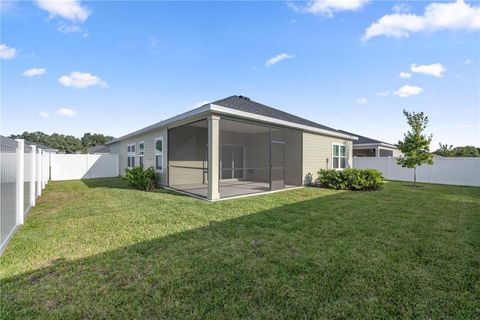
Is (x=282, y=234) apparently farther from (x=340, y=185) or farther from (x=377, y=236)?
(x=340, y=185)

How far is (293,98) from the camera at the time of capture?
14.0 meters

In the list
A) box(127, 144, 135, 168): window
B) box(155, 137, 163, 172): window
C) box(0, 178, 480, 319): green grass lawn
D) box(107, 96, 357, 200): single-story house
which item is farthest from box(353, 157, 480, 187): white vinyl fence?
box(127, 144, 135, 168): window

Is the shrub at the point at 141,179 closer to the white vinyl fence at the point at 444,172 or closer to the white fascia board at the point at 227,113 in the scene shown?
the white fascia board at the point at 227,113

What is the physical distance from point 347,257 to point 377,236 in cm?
129

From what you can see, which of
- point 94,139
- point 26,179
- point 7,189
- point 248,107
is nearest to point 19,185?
point 7,189

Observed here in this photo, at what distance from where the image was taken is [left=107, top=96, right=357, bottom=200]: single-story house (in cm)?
819

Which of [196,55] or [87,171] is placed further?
[87,171]

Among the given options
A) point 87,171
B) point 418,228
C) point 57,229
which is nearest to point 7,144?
point 57,229

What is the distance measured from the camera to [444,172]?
524 inches

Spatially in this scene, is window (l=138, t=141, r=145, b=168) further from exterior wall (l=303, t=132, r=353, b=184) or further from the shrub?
exterior wall (l=303, t=132, r=353, b=184)

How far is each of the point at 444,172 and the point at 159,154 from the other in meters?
16.0

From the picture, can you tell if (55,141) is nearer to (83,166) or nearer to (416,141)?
(83,166)

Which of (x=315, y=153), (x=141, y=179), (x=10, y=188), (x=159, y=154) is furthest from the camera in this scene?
(x=315, y=153)

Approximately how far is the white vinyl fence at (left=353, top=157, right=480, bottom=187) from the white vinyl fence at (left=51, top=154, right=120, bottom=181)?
773 inches
